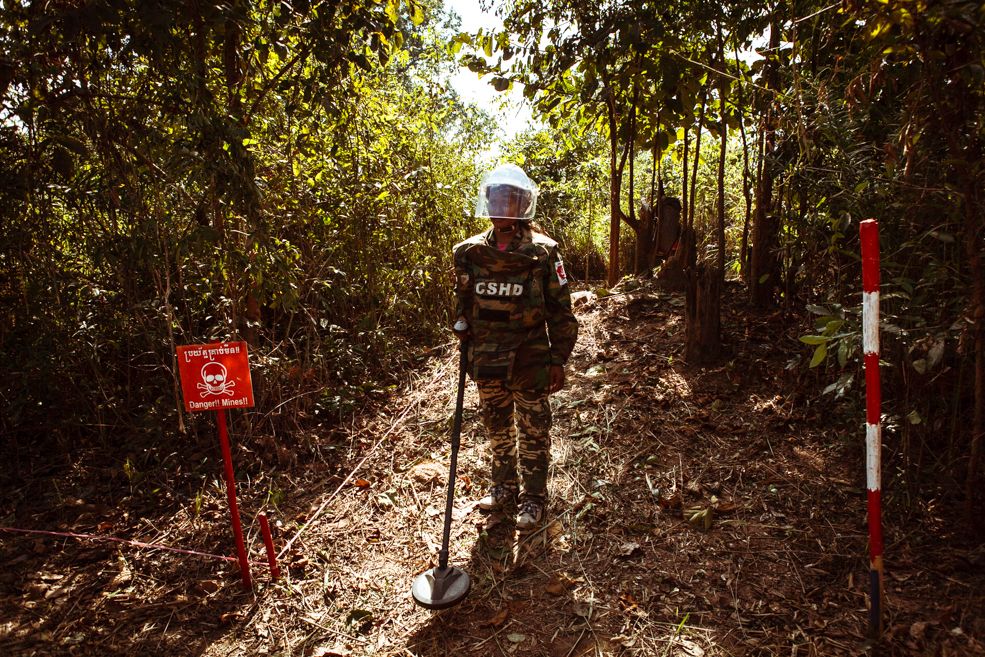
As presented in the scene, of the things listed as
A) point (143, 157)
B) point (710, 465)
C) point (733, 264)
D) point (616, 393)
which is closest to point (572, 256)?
point (733, 264)

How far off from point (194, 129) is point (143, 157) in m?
0.67

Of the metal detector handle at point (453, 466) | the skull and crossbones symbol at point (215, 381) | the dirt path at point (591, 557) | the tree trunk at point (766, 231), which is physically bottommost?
the dirt path at point (591, 557)

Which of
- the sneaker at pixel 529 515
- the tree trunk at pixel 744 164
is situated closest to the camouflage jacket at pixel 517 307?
the sneaker at pixel 529 515

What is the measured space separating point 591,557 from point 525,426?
0.76 m

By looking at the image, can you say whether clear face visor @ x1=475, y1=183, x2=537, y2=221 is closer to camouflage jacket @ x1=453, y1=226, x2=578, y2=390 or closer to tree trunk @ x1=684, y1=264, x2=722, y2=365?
camouflage jacket @ x1=453, y1=226, x2=578, y2=390

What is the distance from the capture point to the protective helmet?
3059mm

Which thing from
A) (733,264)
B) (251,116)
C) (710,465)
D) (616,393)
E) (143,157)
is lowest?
(710,465)

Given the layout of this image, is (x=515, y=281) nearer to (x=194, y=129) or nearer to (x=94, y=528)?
(x=194, y=129)

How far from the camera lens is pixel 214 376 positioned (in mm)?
2785

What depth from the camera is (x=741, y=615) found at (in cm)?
258

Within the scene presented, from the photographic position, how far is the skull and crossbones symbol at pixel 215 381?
2.77 metres

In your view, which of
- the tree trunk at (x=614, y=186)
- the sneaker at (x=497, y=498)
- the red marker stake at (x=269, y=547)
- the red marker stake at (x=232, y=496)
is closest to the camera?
the red marker stake at (x=232, y=496)

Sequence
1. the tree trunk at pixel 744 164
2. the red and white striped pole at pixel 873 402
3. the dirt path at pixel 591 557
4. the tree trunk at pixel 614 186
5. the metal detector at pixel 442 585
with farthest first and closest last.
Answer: the tree trunk at pixel 614 186, the tree trunk at pixel 744 164, the metal detector at pixel 442 585, the dirt path at pixel 591 557, the red and white striped pole at pixel 873 402

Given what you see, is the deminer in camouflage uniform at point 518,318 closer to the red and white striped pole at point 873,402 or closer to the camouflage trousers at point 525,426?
the camouflage trousers at point 525,426
